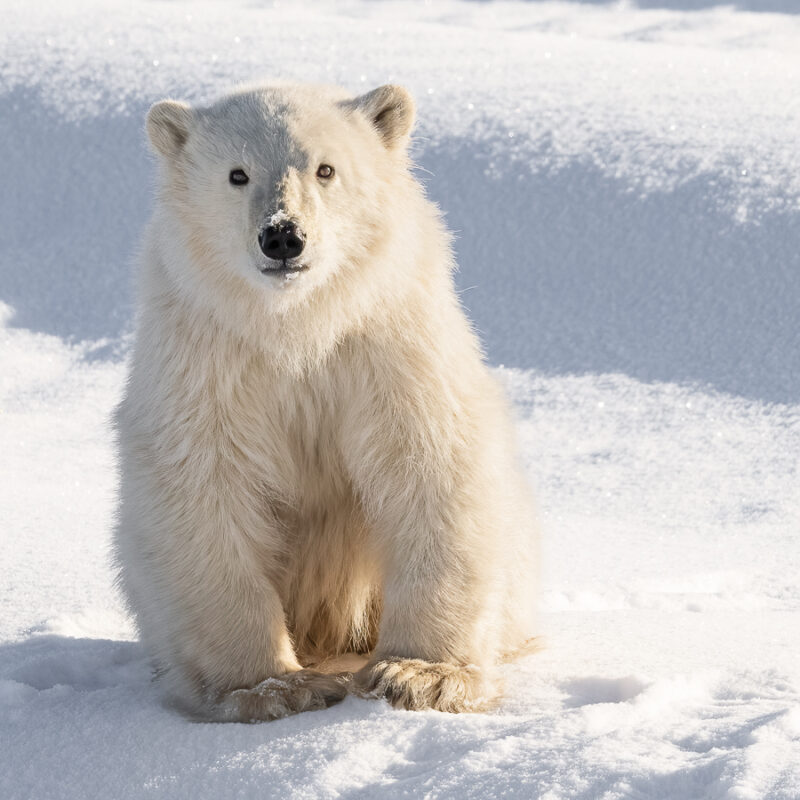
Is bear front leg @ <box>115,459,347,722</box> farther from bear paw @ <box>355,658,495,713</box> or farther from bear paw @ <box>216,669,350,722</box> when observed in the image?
bear paw @ <box>355,658,495,713</box>

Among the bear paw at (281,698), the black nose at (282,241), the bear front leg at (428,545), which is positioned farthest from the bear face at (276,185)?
the bear paw at (281,698)

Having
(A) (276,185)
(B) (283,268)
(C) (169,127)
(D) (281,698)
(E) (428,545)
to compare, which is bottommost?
(D) (281,698)

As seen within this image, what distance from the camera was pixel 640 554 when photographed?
5.05 meters

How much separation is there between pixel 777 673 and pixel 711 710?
0.40 metres

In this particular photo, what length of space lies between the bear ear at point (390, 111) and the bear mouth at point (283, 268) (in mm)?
620

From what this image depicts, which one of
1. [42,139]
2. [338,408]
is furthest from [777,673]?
[42,139]

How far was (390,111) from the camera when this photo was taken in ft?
11.7

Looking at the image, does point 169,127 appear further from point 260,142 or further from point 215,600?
point 215,600

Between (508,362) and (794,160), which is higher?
(794,160)

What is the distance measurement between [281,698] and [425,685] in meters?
0.36

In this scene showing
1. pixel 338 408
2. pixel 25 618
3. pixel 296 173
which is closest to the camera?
pixel 296 173

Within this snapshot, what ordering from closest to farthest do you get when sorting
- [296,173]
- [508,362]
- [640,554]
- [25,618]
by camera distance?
[296,173]
[25,618]
[640,554]
[508,362]

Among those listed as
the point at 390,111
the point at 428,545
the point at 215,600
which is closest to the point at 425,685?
the point at 428,545

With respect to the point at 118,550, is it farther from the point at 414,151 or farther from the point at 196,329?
the point at 414,151
